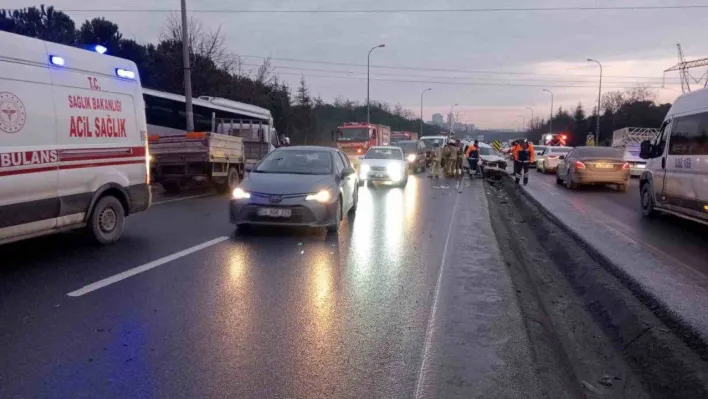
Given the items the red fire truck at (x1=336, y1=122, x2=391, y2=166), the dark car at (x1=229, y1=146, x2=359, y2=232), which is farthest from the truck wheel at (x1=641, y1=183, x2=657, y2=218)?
the red fire truck at (x1=336, y1=122, x2=391, y2=166)

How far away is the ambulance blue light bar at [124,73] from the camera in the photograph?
351 inches

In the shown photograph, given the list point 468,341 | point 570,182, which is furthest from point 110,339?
point 570,182

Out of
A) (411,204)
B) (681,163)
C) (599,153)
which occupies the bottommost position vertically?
(411,204)

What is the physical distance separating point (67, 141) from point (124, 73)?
72.5 inches

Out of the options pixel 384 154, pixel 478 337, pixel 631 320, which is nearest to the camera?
pixel 478 337

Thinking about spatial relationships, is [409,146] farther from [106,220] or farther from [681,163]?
[106,220]

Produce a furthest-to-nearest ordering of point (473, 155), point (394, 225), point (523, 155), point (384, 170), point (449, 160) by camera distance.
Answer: point (449, 160)
point (473, 155)
point (523, 155)
point (384, 170)
point (394, 225)

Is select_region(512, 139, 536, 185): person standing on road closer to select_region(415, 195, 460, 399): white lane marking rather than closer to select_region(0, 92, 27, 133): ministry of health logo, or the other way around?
select_region(415, 195, 460, 399): white lane marking

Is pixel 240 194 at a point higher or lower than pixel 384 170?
higher

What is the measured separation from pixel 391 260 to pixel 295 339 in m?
3.40

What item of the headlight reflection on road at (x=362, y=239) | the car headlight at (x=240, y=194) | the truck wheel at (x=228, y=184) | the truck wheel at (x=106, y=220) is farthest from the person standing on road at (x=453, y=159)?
the truck wheel at (x=106, y=220)

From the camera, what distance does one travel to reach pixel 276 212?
9.44 m

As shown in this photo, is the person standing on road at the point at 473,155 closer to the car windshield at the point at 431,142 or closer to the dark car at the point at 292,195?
the car windshield at the point at 431,142

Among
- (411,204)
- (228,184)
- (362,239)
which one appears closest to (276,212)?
(362,239)
